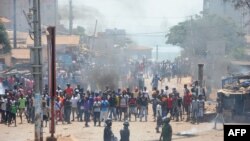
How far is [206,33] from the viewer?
45000mm

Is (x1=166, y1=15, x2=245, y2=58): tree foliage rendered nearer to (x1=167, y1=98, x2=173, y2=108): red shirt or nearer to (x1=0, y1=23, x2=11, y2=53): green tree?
(x1=0, y1=23, x2=11, y2=53): green tree

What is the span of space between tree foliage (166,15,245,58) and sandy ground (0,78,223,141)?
21647 millimetres

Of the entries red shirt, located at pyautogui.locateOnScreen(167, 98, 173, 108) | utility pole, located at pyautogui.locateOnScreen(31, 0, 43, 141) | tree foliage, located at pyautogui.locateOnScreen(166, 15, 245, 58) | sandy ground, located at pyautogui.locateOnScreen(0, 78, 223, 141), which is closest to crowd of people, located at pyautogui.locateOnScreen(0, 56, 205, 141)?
red shirt, located at pyautogui.locateOnScreen(167, 98, 173, 108)

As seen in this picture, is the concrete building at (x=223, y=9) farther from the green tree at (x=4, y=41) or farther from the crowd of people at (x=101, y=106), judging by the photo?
the crowd of people at (x=101, y=106)

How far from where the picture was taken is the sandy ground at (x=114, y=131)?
1878cm

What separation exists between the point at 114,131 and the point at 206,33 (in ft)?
88.7

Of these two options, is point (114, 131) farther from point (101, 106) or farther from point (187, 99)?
point (187, 99)

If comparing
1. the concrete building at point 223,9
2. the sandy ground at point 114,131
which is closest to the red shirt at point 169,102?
the sandy ground at point 114,131

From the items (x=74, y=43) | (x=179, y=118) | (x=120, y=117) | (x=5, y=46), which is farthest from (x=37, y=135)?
(x=74, y=43)

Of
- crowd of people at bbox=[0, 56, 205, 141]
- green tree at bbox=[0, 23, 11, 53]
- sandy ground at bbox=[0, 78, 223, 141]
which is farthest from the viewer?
green tree at bbox=[0, 23, 11, 53]

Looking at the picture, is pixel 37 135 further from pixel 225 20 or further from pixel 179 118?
pixel 225 20

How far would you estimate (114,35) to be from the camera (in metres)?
62.2

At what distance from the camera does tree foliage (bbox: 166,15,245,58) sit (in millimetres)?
43562

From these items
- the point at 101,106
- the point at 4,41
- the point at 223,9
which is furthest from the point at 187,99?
the point at 223,9
